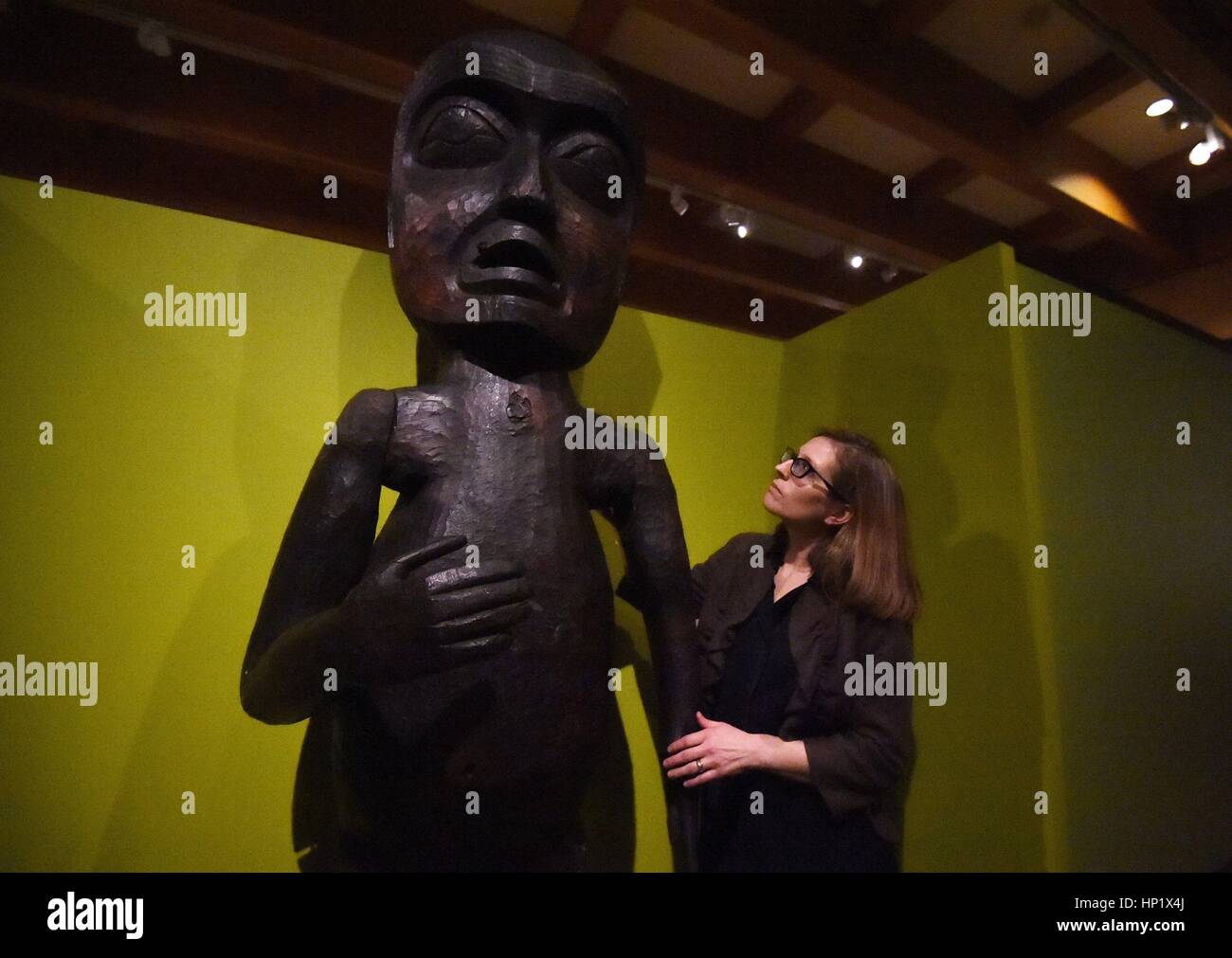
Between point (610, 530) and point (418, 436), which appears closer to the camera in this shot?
point (418, 436)

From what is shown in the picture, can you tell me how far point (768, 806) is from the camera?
51.0 inches

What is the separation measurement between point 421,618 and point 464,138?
750mm

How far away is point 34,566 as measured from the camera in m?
1.23

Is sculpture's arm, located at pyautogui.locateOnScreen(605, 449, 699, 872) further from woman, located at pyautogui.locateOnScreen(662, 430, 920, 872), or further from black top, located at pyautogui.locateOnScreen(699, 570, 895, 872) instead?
black top, located at pyautogui.locateOnScreen(699, 570, 895, 872)

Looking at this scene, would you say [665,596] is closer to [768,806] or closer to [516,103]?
[768,806]

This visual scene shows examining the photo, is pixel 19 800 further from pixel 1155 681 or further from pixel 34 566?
pixel 1155 681

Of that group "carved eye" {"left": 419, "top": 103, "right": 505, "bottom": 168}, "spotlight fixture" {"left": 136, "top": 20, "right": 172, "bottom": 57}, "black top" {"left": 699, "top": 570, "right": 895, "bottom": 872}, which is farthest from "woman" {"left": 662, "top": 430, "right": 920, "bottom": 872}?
"spotlight fixture" {"left": 136, "top": 20, "right": 172, "bottom": 57}

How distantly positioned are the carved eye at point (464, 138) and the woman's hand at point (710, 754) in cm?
99

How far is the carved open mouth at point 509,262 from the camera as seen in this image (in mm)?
1050

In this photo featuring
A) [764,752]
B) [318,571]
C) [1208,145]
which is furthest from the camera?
[1208,145]

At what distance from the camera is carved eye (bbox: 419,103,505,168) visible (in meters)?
1.10

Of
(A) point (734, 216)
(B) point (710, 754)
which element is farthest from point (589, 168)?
(B) point (710, 754)
